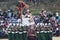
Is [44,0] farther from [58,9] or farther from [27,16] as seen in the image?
[27,16]

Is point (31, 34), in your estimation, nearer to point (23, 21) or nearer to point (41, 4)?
point (23, 21)

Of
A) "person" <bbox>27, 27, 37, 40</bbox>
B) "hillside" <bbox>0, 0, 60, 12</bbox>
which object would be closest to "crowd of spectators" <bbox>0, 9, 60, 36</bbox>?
"person" <bbox>27, 27, 37, 40</bbox>

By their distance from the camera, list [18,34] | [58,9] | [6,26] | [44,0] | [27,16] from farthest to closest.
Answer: [44,0]
[58,9]
[6,26]
[27,16]
[18,34]

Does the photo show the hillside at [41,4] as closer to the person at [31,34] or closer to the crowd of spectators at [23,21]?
the crowd of spectators at [23,21]

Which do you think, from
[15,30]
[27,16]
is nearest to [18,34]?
[15,30]

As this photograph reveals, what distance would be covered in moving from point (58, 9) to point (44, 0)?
107 inches

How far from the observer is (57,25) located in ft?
59.1

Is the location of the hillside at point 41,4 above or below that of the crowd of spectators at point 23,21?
below

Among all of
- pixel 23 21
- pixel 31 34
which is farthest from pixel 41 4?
pixel 31 34

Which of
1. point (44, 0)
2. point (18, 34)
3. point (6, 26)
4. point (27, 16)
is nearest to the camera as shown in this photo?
point (18, 34)

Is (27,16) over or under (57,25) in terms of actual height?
over

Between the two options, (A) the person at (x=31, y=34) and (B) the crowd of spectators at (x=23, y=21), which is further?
(B) the crowd of spectators at (x=23, y=21)

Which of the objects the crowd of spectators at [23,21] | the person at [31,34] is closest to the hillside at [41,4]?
the crowd of spectators at [23,21]

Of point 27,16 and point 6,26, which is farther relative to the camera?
point 6,26
